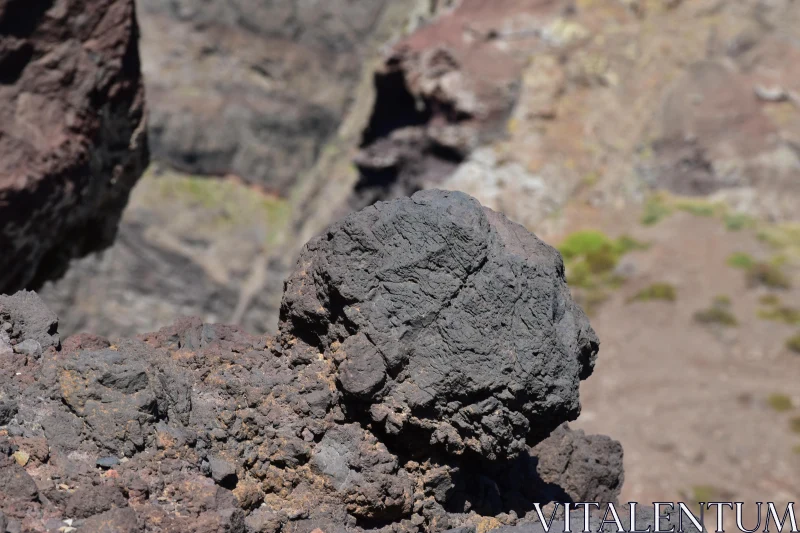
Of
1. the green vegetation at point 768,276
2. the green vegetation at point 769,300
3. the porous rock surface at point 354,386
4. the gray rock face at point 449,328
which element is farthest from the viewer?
the green vegetation at point 768,276

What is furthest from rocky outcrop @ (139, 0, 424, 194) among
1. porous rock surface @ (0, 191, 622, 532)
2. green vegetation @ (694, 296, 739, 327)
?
porous rock surface @ (0, 191, 622, 532)

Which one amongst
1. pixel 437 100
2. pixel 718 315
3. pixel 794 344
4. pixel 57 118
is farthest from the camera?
pixel 437 100

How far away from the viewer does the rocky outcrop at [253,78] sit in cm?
2445

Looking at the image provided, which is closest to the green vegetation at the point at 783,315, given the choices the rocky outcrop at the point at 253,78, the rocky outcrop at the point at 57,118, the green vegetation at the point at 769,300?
the green vegetation at the point at 769,300

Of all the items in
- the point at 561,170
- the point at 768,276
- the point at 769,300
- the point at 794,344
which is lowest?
the point at 794,344

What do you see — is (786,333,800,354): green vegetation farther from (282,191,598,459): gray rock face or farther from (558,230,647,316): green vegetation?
(282,191,598,459): gray rock face

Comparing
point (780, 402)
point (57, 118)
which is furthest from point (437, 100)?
point (57, 118)

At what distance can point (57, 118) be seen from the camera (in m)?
6.47

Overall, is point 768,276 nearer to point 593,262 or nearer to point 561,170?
point 593,262

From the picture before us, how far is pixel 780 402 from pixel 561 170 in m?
7.43

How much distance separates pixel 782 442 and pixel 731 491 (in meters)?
1.26

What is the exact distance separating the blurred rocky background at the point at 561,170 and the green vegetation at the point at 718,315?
0.10ft

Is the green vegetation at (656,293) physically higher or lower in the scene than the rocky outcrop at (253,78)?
lower

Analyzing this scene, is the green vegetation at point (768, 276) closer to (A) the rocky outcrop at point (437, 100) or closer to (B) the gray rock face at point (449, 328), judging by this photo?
(A) the rocky outcrop at point (437, 100)
